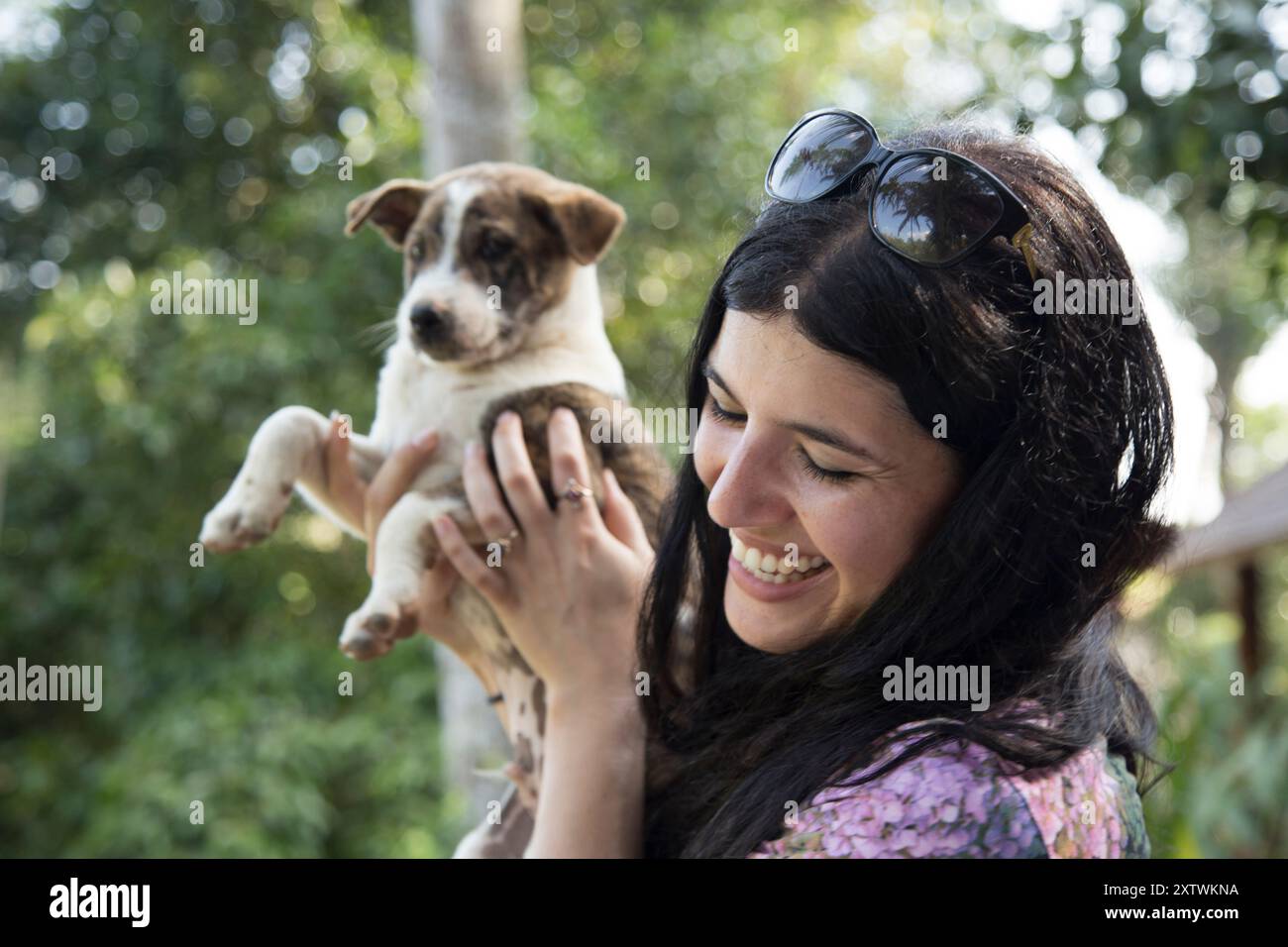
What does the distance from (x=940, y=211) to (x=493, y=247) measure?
1153 mm

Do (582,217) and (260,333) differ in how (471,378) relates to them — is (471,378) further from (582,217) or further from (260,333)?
(260,333)

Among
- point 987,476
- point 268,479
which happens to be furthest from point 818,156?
point 268,479

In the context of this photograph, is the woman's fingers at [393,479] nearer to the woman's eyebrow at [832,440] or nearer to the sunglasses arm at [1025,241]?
the woman's eyebrow at [832,440]

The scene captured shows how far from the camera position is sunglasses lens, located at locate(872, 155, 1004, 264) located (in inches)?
52.5

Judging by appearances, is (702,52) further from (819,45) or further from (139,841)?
(139,841)

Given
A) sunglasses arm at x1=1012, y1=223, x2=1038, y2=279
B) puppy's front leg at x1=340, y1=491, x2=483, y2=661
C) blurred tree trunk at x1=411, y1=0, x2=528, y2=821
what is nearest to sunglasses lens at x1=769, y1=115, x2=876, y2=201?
sunglasses arm at x1=1012, y1=223, x2=1038, y2=279

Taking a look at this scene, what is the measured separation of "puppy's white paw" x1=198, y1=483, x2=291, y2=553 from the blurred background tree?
2.52 meters

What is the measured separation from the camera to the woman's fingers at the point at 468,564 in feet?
6.41

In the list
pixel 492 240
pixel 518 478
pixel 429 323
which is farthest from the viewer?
pixel 492 240

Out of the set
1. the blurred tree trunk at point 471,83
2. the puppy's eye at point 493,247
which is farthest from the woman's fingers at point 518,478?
the blurred tree trunk at point 471,83

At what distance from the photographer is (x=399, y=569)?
6.64ft

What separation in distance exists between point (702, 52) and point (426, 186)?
4.28m
